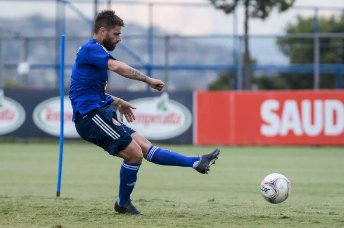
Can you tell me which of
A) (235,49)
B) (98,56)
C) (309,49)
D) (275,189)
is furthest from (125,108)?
(309,49)

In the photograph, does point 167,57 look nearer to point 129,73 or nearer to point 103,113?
point 103,113

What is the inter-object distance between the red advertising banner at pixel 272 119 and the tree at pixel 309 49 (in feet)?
20.9

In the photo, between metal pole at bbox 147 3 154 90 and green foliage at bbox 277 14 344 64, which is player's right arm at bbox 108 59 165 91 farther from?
green foliage at bbox 277 14 344 64

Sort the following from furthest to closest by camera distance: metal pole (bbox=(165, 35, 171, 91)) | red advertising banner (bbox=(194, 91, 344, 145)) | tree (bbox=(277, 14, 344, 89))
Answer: tree (bbox=(277, 14, 344, 89)), metal pole (bbox=(165, 35, 171, 91)), red advertising banner (bbox=(194, 91, 344, 145))

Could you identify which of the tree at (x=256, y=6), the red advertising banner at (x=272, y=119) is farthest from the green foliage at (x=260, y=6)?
the red advertising banner at (x=272, y=119)

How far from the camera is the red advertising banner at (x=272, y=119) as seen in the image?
→ 1055 inches

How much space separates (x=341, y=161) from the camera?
20797mm

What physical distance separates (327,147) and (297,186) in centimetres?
1249

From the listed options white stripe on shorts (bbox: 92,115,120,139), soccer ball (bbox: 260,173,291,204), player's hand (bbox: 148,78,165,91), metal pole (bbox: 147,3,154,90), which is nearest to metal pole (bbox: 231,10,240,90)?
metal pole (bbox: 147,3,154,90)

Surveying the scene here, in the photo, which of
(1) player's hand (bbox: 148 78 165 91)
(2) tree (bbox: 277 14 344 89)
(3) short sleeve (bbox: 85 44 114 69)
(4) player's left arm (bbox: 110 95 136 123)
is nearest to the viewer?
(1) player's hand (bbox: 148 78 165 91)

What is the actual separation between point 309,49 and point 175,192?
83.7 ft

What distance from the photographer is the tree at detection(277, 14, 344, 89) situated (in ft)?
115

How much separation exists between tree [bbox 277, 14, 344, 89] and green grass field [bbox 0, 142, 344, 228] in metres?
11.9

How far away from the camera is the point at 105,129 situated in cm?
995
